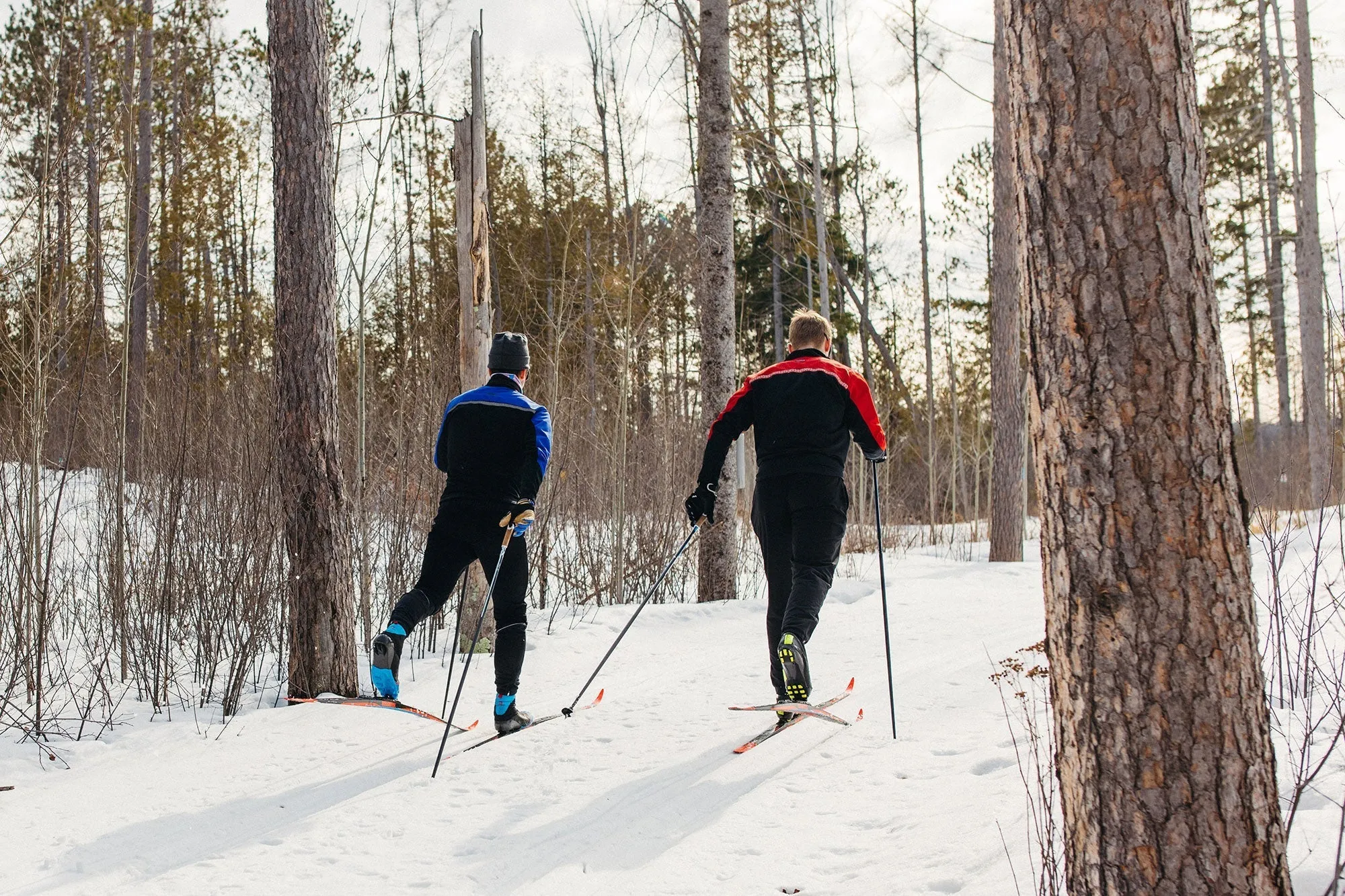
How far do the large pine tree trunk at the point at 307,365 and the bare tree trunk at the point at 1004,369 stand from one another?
8427 mm

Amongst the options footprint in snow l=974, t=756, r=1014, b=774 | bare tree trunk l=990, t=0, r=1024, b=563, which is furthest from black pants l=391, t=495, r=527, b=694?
bare tree trunk l=990, t=0, r=1024, b=563

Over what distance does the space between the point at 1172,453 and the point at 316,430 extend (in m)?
4.30

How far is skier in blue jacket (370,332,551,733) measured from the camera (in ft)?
15.7

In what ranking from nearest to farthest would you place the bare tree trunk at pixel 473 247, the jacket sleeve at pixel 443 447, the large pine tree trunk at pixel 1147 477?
the large pine tree trunk at pixel 1147 477
the jacket sleeve at pixel 443 447
the bare tree trunk at pixel 473 247

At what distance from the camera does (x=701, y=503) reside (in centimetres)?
489

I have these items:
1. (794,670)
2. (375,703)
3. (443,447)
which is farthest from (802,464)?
(375,703)

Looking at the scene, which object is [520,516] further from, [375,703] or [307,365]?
[307,365]

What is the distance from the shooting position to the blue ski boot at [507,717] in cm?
475

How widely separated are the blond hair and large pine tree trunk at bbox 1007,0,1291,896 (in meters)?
2.70

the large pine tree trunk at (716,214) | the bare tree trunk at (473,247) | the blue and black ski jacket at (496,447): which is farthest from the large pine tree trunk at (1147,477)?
the large pine tree trunk at (716,214)

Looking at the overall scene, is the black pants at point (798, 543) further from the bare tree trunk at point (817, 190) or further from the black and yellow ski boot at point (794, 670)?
the bare tree trunk at point (817, 190)

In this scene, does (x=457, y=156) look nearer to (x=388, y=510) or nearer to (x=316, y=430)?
(x=316, y=430)

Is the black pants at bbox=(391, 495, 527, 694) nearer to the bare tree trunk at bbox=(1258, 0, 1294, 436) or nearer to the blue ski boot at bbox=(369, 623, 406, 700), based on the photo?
the blue ski boot at bbox=(369, 623, 406, 700)

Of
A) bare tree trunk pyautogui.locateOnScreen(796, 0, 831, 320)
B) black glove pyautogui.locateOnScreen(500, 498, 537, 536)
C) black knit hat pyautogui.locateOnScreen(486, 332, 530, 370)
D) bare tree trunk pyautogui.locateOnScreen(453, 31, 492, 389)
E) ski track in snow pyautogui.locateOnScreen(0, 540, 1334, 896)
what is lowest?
ski track in snow pyautogui.locateOnScreen(0, 540, 1334, 896)
